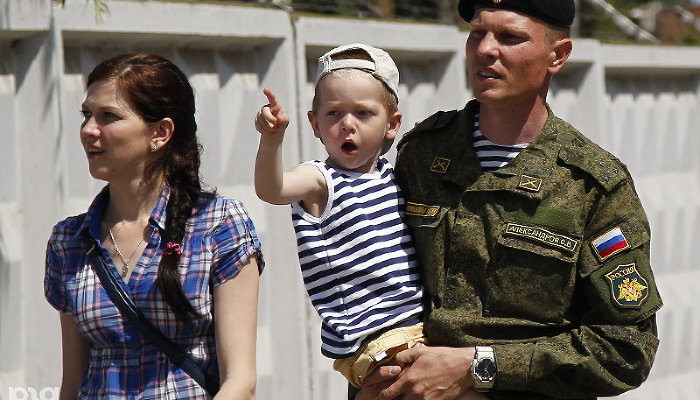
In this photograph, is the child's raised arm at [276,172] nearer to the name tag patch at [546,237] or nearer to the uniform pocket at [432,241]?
the uniform pocket at [432,241]

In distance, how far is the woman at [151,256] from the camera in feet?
9.24

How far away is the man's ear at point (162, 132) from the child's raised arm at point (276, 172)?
1.45 feet

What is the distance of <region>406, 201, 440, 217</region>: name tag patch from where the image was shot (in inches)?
112

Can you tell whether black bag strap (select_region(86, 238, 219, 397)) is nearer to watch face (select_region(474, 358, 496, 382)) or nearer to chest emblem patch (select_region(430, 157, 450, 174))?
watch face (select_region(474, 358, 496, 382))

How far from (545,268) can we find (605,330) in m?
0.23

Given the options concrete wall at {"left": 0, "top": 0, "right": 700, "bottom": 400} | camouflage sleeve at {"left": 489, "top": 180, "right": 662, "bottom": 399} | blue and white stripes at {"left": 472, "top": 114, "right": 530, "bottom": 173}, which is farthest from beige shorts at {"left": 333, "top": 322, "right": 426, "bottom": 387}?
concrete wall at {"left": 0, "top": 0, "right": 700, "bottom": 400}

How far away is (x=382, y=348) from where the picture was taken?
2.76 m

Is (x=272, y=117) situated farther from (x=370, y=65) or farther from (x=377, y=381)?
(x=377, y=381)

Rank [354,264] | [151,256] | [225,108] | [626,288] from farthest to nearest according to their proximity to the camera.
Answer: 1. [225,108]
2. [151,256]
3. [354,264]
4. [626,288]

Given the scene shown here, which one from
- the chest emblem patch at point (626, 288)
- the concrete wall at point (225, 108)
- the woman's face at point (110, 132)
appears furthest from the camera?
the concrete wall at point (225, 108)

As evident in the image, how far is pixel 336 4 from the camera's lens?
6340mm

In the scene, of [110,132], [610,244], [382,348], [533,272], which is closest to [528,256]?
[533,272]

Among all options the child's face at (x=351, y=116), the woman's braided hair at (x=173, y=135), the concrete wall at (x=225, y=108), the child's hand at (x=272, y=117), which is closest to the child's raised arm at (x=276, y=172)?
the child's hand at (x=272, y=117)

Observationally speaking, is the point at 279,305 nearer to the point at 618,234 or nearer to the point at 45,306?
the point at 45,306
